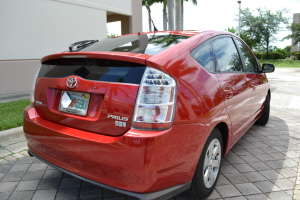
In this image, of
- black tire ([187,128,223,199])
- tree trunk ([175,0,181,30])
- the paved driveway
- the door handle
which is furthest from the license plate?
tree trunk ([175,0,181,30])

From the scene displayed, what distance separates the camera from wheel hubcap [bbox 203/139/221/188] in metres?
2.46

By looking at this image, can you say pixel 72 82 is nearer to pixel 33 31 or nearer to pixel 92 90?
pixel 92 90

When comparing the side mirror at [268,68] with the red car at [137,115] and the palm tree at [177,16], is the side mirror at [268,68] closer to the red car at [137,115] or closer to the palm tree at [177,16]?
the red car at [137,115]

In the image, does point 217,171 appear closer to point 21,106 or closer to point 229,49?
point 229,49

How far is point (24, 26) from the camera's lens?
786 centimetres

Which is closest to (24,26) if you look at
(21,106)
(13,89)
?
(13,89)

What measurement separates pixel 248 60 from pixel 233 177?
5.72 feet

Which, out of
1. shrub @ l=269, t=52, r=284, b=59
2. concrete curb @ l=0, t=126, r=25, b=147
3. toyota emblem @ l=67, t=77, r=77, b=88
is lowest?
shrub @ l=269, t=52, r=284, b=59

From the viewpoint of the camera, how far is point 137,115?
1.86 m

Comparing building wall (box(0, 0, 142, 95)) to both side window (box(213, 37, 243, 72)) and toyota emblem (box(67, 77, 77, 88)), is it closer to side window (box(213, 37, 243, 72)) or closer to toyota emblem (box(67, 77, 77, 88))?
toyota emblem (box(67, 77, 77, 88))

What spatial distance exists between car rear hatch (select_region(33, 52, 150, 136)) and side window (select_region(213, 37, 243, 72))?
110 centimetres

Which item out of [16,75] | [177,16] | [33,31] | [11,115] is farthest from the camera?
[177,16]

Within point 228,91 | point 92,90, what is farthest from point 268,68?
point 92,90

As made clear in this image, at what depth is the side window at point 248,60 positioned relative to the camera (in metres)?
3.67
